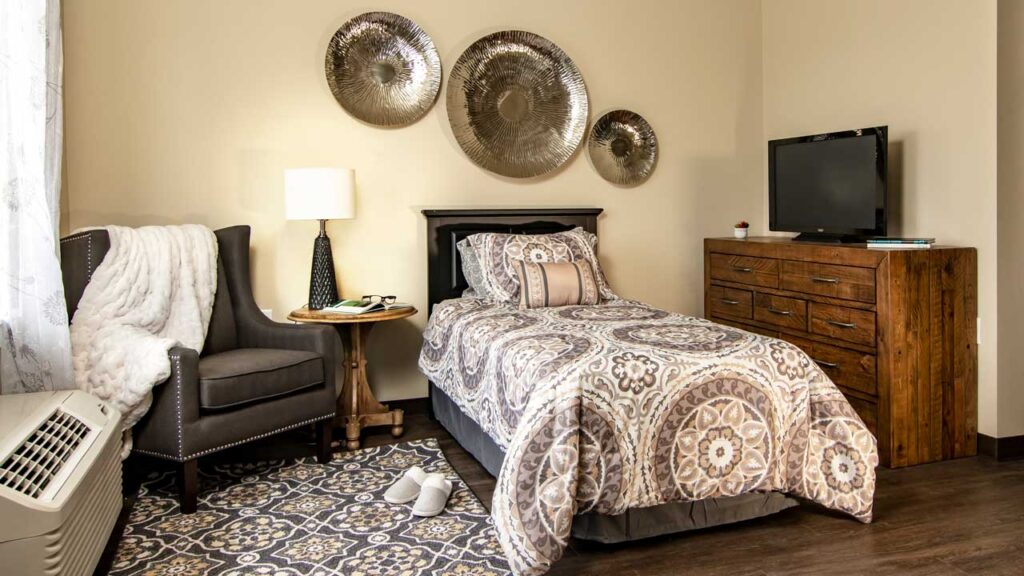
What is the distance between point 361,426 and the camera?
396 centimetres

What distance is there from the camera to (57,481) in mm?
2023

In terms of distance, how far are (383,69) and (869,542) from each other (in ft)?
10.5

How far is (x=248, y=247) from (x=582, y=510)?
226 cm

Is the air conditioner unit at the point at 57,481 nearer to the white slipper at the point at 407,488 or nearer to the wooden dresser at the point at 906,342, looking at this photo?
the white slipper at the point at 407,488

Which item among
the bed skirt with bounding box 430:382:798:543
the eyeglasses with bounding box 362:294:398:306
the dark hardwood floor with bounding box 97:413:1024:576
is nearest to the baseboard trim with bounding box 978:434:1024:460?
the dark hardwood floor with bounding box 97:413:1024:576

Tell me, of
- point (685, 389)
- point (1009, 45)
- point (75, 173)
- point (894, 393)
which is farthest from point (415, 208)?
point (1009, 45)

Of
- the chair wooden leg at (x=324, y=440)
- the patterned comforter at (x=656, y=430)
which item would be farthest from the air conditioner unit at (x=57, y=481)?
the patterned comforter at (x=656, y=430)

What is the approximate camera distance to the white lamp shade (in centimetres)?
377

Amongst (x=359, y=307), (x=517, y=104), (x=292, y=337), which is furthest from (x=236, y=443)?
(x=517, y=104)

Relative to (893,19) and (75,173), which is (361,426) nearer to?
(75,173)

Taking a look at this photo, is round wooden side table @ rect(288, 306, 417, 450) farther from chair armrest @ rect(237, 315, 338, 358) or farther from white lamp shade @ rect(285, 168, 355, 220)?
white lamp shade @ rect(285, 168, 355, 220)

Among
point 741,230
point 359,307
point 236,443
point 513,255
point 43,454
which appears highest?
point 741,230

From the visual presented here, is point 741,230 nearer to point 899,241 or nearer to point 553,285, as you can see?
point 899,241

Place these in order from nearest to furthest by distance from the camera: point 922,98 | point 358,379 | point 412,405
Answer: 1. point 922,98
2. point 358,379
3. point 412,405
